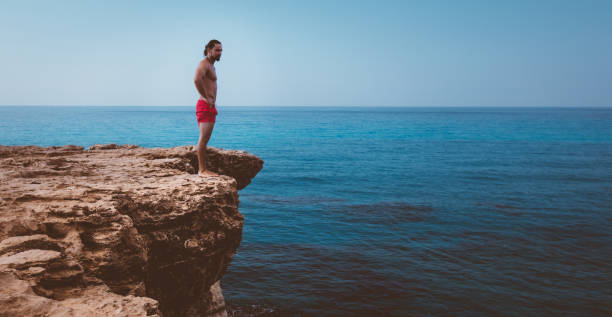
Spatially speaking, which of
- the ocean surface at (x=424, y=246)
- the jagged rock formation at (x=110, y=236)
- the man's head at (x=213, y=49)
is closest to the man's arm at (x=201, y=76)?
the man's head at (x=213, y=49)

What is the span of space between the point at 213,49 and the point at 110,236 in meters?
4.20

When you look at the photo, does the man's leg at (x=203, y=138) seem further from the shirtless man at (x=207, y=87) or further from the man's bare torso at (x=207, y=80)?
the man's bare torso at (x=207, y=80)

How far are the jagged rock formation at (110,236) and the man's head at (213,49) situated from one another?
228 cm

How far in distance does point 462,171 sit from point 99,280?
3260 centimetres

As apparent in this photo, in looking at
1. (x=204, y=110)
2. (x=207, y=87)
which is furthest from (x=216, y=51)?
(x=204, y=110)

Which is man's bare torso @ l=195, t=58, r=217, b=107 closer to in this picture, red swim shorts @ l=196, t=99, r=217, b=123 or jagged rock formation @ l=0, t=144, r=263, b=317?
red swim shorts @ l=196, t=99, r=217, b=123

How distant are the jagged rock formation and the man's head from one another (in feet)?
7.46

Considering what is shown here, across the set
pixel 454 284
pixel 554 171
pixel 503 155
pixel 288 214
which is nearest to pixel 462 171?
pixel 554 171

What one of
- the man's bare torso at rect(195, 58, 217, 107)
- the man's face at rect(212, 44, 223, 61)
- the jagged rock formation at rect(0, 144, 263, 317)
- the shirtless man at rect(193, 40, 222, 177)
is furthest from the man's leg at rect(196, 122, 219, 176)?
the man's face at rect(212, 44, 223, 61)

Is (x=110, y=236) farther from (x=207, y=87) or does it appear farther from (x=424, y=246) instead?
(x=424, y=246)

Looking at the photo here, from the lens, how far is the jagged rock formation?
3.43 metres

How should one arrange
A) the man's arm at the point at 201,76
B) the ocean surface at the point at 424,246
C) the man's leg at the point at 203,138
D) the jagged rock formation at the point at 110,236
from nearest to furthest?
the jagged rock formation at the point at 110,236, the man's arm at the point at 201,76, the man's leg at the point at 203,138, the ocean surface at the point at 424,246

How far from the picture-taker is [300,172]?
3102 cm

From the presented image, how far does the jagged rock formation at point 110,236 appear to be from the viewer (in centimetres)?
343
